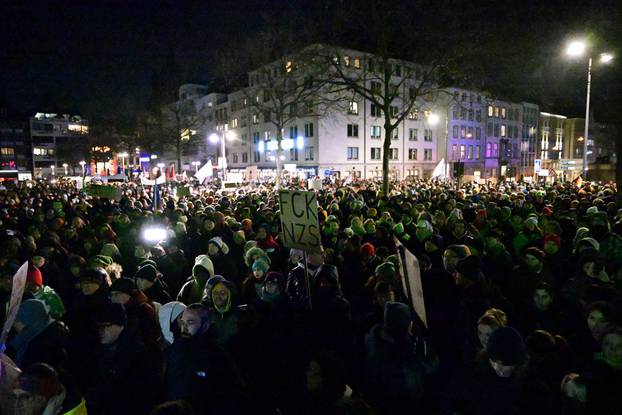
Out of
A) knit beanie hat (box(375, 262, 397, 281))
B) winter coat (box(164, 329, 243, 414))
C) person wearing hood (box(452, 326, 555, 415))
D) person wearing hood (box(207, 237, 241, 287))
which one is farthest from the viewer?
person wearing hood (box(207, 237, 241, 287))

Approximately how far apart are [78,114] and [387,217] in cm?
12300

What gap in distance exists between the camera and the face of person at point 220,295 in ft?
14.8

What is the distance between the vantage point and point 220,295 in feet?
14.8

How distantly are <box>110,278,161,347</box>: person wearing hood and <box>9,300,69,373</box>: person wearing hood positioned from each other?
0.57 meters

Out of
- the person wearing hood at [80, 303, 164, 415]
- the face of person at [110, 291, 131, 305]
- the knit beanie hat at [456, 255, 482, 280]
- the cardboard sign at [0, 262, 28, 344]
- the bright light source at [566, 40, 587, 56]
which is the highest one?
the bright light source at [566, 40, 587, 56]

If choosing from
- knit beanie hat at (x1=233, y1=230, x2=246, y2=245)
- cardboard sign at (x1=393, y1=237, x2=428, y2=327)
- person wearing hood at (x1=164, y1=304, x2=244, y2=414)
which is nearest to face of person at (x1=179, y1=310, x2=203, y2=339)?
person wearing hood at (x1=164, y1=304, x2=244, y2=414)

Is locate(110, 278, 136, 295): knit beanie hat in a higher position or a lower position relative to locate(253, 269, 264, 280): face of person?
higher

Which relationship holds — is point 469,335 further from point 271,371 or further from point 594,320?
point 271,371

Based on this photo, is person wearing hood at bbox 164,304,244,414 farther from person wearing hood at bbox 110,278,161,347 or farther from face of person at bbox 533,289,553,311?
face of person at bbox 533,289,553,311

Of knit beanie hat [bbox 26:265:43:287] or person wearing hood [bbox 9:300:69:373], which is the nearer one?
person wearing hood [bbox 9:300:69:373]

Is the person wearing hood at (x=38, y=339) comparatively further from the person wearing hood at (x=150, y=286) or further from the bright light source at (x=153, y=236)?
the bright light source at (x=153, y=236)

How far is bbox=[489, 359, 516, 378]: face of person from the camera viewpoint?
308 cm

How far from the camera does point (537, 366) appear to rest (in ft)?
11.3

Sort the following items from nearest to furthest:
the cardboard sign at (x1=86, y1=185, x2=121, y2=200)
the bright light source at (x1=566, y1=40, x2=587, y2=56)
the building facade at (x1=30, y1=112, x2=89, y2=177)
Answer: the bright light source at (x1=566, y1=40, x2=587, y2=56) < the cardboard sign at (x1=86, y1=185, x2=121, y2=200) < the building facade at (x1=30, y1=112, x2=89, y2=177)
